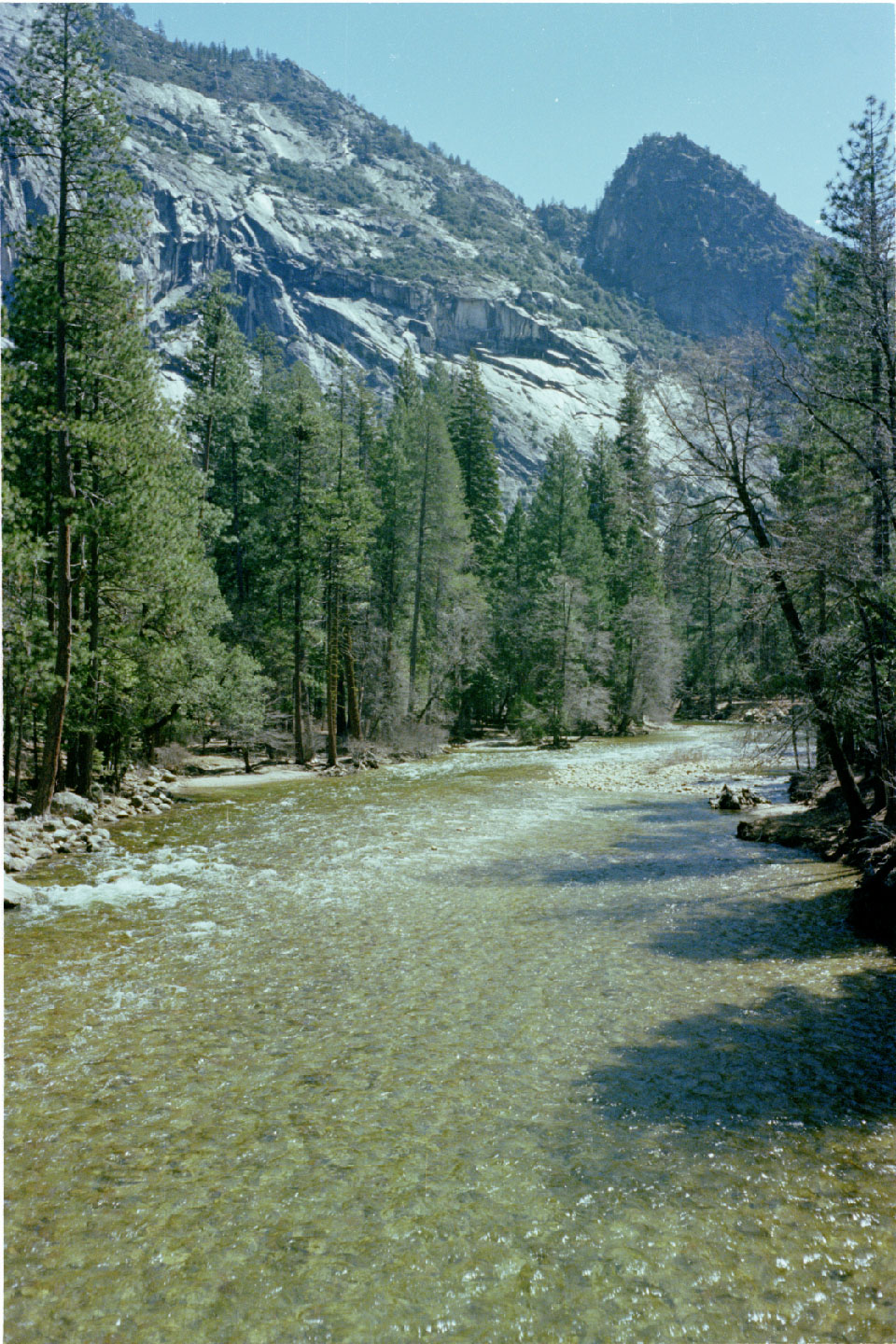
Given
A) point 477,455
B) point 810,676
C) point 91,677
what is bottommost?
point 810,676

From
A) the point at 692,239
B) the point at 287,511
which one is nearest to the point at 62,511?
the point at 287,511

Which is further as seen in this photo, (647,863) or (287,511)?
(287,511)

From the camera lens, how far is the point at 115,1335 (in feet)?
10.0

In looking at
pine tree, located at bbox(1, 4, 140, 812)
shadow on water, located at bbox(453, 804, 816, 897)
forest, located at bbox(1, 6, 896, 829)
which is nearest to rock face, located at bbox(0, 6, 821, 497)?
forest, located at bbox(1, 6, 896, 829)

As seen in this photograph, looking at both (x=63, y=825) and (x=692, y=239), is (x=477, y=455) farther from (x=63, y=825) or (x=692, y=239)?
(x=692, y=239)

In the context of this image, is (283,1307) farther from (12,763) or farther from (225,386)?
(225,386)

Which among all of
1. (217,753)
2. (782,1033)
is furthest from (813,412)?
(217,753)

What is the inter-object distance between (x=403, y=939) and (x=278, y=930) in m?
1.37

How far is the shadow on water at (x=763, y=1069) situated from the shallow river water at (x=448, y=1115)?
1.0 inches

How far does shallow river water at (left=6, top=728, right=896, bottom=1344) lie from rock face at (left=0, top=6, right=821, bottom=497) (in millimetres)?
62913

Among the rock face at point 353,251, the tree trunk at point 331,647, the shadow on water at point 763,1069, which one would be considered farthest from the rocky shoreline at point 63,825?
the rock face at point 353,251

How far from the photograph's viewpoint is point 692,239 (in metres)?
178

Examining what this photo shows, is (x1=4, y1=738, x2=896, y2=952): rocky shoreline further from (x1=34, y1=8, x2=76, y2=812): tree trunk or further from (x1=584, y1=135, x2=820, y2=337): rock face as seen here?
(x1=584, y1=135, x2=820, y2=337): rock face

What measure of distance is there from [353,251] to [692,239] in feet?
334
